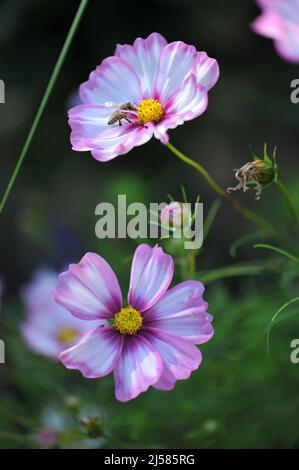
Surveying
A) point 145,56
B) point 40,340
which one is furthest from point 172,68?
point 40,340

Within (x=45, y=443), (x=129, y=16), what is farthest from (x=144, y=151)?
(x=45, y=443)

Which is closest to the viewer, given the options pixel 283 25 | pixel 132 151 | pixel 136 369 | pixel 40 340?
pixel 136 369

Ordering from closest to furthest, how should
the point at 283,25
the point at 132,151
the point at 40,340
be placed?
the point at 283,25, the point at 40,340, the point at 132,151

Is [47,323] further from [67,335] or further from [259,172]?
[259,172]

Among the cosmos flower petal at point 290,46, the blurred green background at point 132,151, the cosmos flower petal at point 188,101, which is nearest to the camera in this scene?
the cosmos flower petal at point 188,101

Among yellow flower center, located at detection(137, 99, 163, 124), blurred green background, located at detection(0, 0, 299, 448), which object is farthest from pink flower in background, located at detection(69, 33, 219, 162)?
blurred green background, located at detection(0, 0, 299, 448)

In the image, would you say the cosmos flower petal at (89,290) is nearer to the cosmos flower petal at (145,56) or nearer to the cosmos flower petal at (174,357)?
the cosmos flower petal at (174,357)

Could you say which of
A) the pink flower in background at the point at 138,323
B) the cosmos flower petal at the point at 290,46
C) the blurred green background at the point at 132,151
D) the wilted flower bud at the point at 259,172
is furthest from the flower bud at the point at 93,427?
the blurred green background at the point at 132,151

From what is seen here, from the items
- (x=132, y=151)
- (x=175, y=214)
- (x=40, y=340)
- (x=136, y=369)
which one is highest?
(x=132, y=151)
